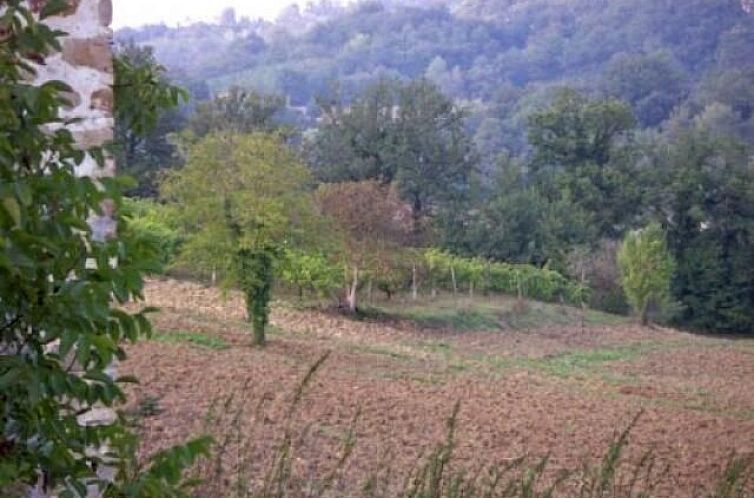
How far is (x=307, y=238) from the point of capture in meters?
15.0

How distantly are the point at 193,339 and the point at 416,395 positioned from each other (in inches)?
145

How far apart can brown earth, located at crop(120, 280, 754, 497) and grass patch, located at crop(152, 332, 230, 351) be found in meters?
0.10

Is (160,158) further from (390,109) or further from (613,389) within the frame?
(613,389)

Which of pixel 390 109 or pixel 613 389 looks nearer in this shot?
pixel 613 389

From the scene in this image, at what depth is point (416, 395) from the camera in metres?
11.9

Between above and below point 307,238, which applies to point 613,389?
below

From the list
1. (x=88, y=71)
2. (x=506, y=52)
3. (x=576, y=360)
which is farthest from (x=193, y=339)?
(x=506, y=52)

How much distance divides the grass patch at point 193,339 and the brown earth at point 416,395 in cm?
10

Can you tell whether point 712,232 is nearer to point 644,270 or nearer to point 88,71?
point 644,270

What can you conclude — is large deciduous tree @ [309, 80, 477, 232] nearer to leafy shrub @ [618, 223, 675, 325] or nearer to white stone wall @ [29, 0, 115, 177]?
leafy shrub @ [618, 223, 675, 325]

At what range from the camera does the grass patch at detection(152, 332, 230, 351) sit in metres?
13.4

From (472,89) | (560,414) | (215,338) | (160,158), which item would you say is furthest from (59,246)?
(472,89)

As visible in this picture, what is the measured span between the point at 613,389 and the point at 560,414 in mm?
3932

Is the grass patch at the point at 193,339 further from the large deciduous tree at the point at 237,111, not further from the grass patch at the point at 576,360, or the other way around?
the large deciduous tree at the point at 237,111
